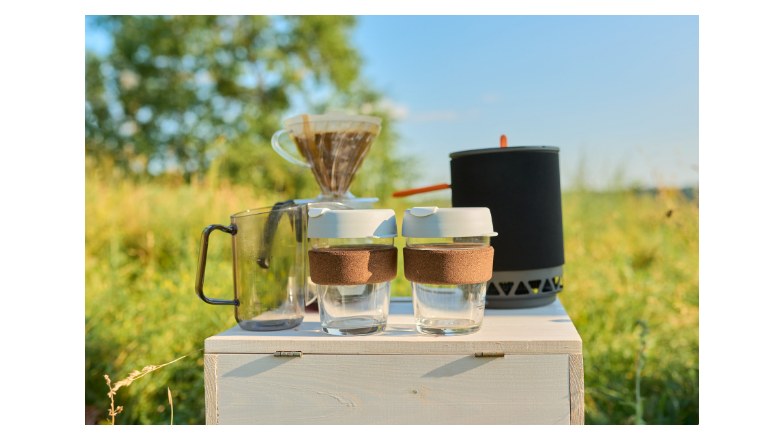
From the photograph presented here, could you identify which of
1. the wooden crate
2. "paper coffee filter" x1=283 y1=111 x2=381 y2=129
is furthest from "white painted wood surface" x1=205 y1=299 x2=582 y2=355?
"paper coffee filter" x1=283 y1=111 x2=381 y2=129

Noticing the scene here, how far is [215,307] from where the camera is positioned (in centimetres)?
219

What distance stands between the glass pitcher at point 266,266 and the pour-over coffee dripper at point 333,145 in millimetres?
135

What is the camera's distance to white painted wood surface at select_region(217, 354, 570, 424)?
948mm

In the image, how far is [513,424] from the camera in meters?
0.95

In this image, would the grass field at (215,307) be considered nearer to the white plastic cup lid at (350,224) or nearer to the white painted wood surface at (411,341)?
the white painted wood surface at (411,341)

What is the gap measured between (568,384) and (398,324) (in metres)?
0.36

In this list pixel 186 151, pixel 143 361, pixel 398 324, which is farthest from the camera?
pixel 186 151

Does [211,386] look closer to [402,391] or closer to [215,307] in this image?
[402,391]

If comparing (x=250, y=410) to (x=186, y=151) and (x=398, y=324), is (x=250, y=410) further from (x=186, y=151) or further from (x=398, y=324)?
(x=186, y=151)

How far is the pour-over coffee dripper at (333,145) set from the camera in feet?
3.98

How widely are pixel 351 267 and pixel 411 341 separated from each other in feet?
Answer: 0.59

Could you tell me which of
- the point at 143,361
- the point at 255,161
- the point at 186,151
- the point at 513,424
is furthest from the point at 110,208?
the point at 186,151

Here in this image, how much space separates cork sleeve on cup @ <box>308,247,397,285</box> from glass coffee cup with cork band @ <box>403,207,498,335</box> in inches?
2.2

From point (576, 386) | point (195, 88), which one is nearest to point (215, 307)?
point (576, 386)
